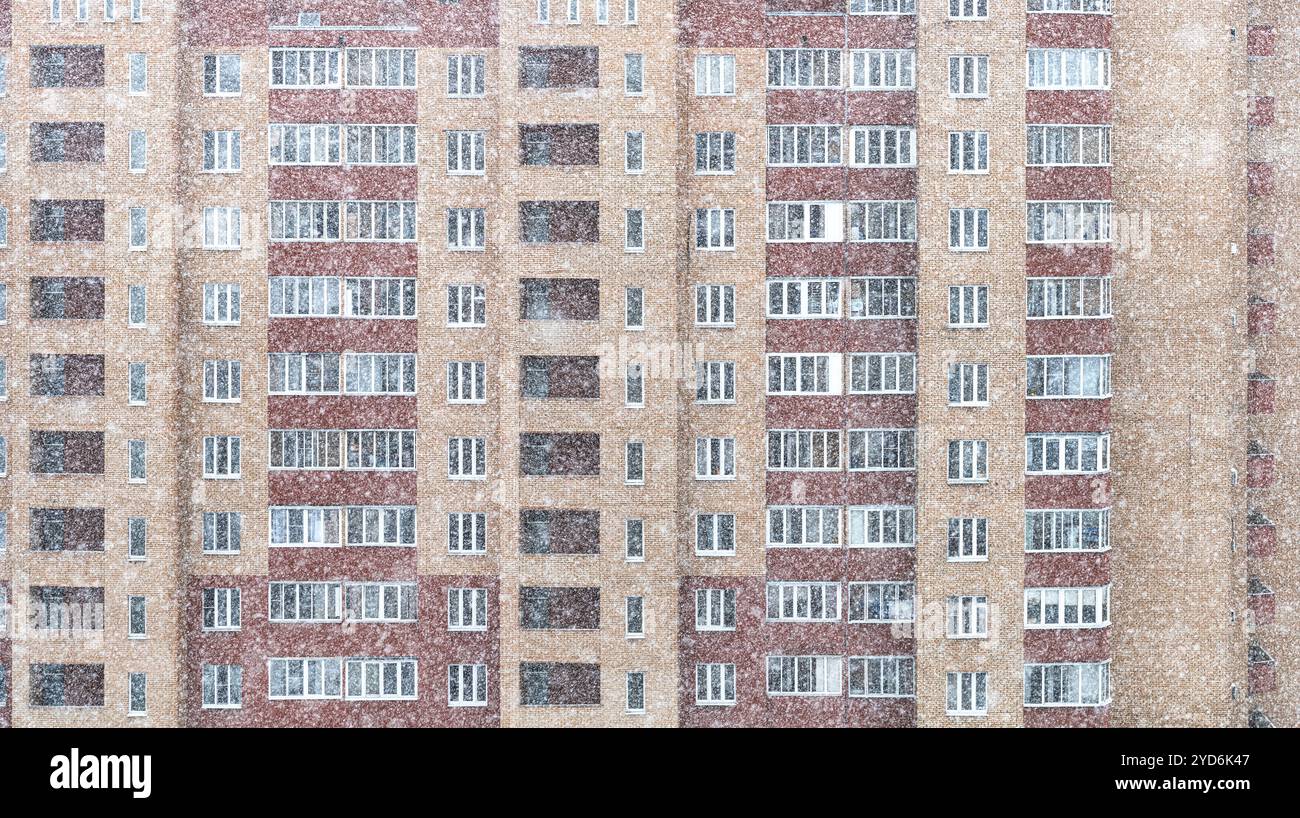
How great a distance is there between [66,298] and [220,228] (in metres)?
4.74

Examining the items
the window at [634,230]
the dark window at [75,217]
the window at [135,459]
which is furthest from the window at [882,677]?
the dark window at [75,217]

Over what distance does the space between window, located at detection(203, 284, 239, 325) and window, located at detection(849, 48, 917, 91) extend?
18574 millimetres

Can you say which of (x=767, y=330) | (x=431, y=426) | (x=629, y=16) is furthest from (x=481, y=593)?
(x=629, y=16)

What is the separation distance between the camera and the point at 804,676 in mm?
28062

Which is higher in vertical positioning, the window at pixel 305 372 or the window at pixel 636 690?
the window at pixel 305 372

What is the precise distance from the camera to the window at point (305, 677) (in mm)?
28109

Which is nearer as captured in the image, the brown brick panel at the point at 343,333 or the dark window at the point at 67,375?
the dark window at the point at 67,375

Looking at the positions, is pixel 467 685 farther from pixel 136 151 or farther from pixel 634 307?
pixel 136 151

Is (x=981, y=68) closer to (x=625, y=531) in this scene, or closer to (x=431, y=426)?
(x=625, y=531)

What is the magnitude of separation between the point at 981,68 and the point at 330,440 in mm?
20962

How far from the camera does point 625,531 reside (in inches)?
1072

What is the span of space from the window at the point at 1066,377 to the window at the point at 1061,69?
7500 mm

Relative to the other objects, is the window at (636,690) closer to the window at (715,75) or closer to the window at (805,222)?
the window at (805,222)

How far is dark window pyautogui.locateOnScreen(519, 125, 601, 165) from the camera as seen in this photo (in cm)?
2709
